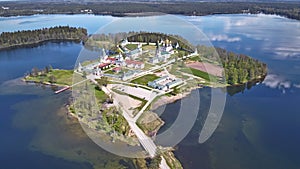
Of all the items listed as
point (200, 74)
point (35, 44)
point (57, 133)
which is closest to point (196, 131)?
point (57, 133)

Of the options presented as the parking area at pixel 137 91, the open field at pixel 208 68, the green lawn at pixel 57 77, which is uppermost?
the open field at pixel 208 68

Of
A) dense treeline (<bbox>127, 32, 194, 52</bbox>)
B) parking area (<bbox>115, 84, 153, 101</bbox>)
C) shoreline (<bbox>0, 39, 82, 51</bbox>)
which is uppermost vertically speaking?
dense treeline (<bbox>127, 32, 194, 52</bbox>)

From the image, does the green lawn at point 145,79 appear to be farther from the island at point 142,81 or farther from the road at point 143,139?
the road at point 143,139

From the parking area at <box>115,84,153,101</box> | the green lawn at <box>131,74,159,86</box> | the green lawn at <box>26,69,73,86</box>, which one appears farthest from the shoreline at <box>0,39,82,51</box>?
the parking area at <box>115,84,153,101</box>

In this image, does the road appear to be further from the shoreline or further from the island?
the shoreline

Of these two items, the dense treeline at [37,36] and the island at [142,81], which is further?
the dense treeline at [37,36]

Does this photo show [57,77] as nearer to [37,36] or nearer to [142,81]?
[142,81]

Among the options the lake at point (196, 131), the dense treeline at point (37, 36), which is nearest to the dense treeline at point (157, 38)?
the dense treeline at point (37, 36)
